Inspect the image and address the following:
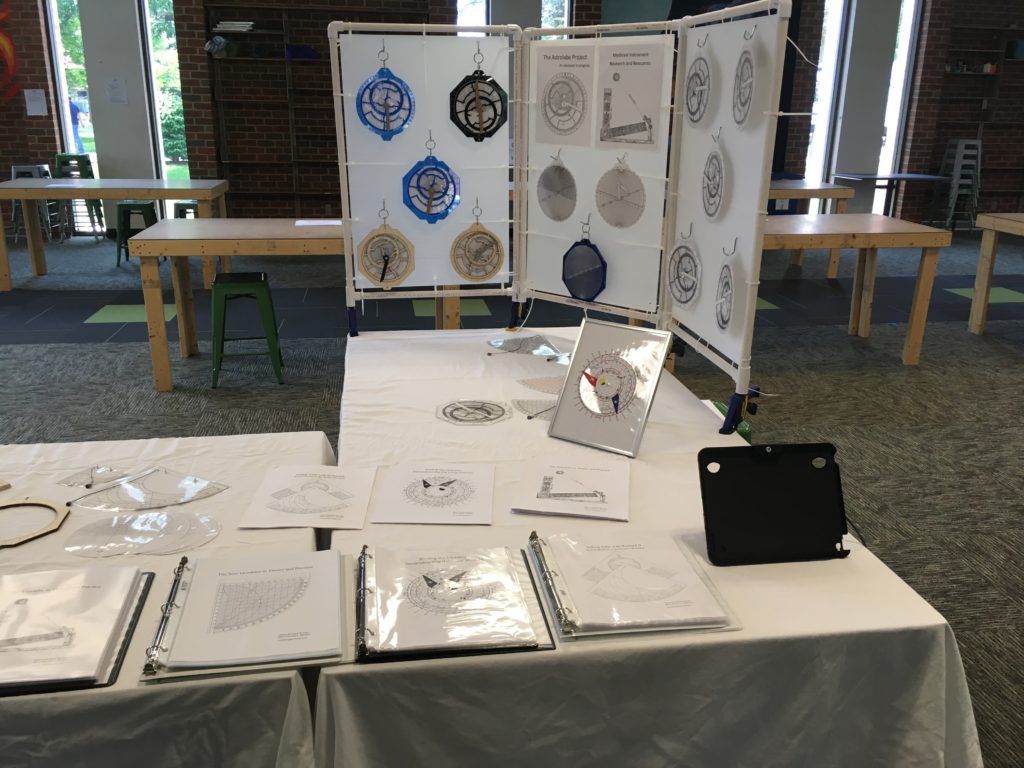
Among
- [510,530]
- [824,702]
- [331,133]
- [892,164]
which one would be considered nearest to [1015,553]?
[824,702]

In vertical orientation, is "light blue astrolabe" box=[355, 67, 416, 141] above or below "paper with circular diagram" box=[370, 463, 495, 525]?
above

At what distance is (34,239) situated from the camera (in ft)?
20.0

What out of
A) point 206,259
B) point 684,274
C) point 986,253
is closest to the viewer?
point 684,274

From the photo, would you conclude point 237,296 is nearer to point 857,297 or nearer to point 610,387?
point 610,387

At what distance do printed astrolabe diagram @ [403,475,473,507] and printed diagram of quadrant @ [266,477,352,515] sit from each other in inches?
5.1

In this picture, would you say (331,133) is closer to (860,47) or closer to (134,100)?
(134,100)

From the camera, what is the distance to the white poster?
250 cm

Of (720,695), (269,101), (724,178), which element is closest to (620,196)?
(724,178)

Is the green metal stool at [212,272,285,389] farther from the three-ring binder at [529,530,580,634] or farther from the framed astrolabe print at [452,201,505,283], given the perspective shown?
the three-ring binder at [529,530,580,634]

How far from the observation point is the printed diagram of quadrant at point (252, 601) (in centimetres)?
121

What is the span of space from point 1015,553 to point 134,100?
24.6 feet

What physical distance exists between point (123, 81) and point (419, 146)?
5850mm

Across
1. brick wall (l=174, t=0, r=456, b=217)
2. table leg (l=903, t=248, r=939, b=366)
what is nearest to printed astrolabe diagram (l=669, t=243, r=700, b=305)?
table leg (l=903, t=248, r=939, b=366)

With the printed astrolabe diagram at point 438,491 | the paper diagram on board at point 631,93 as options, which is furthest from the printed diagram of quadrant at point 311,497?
the paper diagram on board at point 631,93
